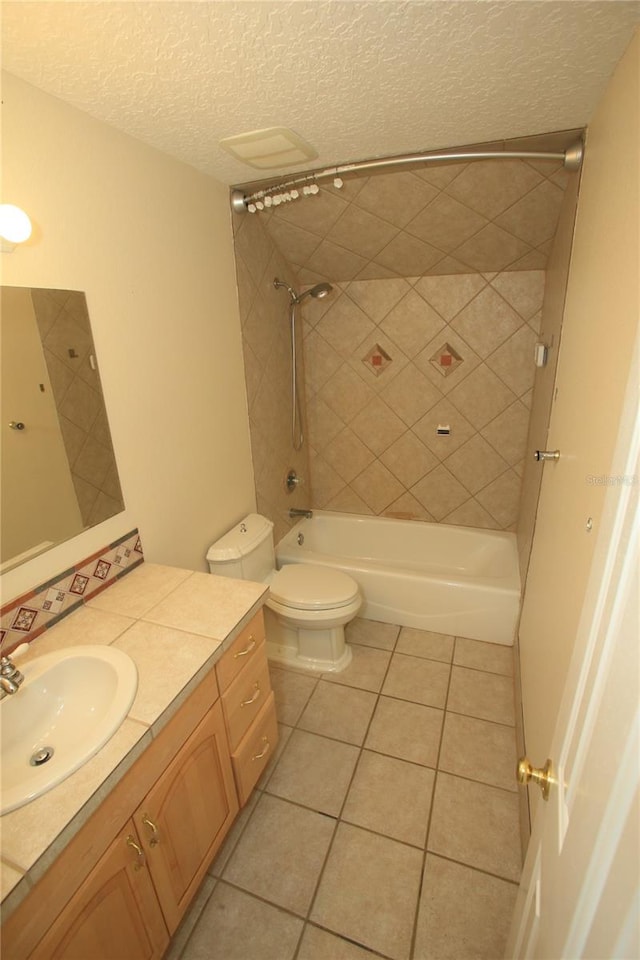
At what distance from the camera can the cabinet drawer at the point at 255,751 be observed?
134 centimetres

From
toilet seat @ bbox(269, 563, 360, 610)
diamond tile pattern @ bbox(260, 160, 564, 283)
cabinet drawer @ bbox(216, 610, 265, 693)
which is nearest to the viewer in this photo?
cabinet drawer @ bbox(216, 610, 265, 693)

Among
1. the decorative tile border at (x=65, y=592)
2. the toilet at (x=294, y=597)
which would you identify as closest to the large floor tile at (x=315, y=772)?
the toilet at (x=294, y=597)

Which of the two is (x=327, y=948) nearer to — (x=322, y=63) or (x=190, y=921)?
(x=190, y=921)

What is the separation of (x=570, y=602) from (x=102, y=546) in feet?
4.39

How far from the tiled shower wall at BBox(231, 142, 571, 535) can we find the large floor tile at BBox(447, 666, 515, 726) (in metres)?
1.04

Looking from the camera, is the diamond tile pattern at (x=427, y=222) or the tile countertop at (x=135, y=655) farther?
the diamond tile pattern at (x=427, y=222)

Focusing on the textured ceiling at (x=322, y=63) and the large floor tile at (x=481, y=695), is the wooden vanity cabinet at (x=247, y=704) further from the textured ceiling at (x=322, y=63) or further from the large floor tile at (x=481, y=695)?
the textured ceiling at (x=322, y=63)

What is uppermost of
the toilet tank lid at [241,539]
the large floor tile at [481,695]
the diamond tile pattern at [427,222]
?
the diamond tile pattern at [427,222]

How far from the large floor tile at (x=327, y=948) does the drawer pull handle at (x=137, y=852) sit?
58 cm

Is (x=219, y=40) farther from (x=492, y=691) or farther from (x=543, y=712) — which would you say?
(x=492, y=691)

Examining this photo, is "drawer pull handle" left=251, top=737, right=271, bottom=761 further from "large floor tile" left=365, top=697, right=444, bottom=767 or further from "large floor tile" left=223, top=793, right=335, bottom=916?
"large floor tile" left=365, top=697, right=444, bottom=767

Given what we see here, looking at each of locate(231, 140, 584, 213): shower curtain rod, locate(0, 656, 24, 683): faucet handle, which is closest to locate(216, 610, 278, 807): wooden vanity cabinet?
locate(0, 656, 24, 683): faucet handle

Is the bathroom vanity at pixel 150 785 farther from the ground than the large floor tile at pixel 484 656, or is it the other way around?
the bathroom vanity at pixel 150 785

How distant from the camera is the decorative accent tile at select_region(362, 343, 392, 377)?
2637 mm
